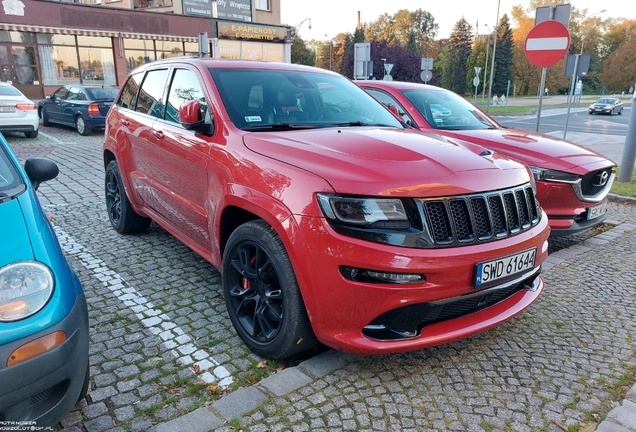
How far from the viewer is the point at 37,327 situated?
198 centimetres

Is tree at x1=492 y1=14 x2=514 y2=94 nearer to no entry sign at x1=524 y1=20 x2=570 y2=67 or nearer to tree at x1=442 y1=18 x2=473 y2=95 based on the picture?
tree at x1=442 y1=18 x2=473 y2=95

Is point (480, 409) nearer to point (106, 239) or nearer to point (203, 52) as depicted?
point (106, 239)

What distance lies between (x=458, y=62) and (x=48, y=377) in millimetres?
79402

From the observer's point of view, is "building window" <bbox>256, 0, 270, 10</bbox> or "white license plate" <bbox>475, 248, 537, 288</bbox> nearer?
"white license plate" <bbox>475, 248, 537, 288</bbox>

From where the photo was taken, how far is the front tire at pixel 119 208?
16.9 ft

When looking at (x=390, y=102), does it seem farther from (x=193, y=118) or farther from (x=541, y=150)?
(x=193, y=118)

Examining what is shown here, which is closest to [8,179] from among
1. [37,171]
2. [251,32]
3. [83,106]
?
[37,171]

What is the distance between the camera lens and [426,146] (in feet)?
10.1

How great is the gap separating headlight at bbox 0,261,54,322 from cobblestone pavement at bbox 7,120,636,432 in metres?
0.79

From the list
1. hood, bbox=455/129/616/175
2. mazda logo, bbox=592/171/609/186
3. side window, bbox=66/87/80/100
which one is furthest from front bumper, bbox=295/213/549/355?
side window, bbox=66/87/80/100

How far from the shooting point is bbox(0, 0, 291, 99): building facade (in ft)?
74.7

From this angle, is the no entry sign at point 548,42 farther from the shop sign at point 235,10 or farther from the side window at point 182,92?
the shop sign at point 235,10

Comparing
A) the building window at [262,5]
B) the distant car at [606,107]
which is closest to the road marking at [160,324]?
the building window at [262,5]

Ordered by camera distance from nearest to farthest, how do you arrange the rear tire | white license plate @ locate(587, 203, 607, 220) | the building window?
1. white license plate @ locate(587, 203, 607, 220)
2. the rear tire
3. the building window
